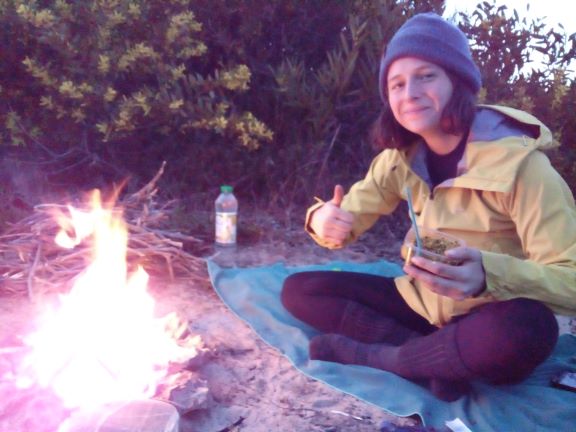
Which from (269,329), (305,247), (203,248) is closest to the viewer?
(269,329)

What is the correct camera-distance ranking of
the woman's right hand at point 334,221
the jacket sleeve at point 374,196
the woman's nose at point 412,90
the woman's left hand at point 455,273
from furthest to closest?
the jacket sleeve at point 374,196, the woman's right hand at point 334,221, the woman's nose at point 412,90, the woman's left hand at point 455,273

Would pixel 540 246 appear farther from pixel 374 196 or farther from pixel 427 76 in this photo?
pixel 374 196

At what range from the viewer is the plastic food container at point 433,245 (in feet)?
6.38

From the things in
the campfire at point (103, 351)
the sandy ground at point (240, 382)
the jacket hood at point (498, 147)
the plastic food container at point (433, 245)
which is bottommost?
the sandy ground at point (240, 382)

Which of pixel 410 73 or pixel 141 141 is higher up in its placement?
pixel 410 73

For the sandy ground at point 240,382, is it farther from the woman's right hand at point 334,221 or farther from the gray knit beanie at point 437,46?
the gray knit beanie at point 437,46

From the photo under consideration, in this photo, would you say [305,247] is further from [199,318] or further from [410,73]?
[410,73]

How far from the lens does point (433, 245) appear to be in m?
2.02

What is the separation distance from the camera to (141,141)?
185 inches

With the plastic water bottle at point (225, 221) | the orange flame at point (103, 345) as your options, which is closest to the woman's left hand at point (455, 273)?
the orange flame at point (103, 345)

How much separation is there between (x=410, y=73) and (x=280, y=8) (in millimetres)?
2618

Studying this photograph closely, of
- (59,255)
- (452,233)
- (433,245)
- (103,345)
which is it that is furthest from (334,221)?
(59,255)

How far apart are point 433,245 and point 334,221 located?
1.79 ft

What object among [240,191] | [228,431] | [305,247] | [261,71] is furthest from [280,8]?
[228,431]
